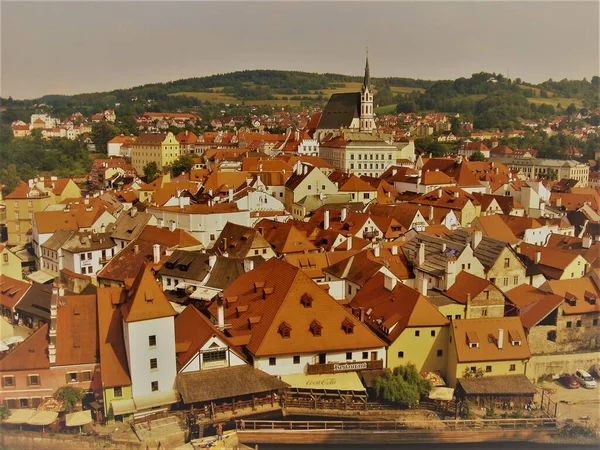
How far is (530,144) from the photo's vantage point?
86.5 m

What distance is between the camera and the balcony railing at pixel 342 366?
16.8m

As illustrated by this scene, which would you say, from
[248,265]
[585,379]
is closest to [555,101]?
[585,379]

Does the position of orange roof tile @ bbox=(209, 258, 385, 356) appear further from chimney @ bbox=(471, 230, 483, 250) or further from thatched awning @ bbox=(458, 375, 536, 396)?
chimney @ bbox=(471, 230, 483, 250)

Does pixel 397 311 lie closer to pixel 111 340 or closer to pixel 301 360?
pixel 301 360

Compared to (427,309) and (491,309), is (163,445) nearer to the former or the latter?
(427,309)

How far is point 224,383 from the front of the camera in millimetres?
15609

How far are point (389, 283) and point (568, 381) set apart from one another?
644cm

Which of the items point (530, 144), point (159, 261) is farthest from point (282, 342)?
point (530, 144)

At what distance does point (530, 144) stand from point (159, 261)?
73218 millimetres

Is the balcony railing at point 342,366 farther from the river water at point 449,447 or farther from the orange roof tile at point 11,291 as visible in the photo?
the orange roof tile at point 11,291

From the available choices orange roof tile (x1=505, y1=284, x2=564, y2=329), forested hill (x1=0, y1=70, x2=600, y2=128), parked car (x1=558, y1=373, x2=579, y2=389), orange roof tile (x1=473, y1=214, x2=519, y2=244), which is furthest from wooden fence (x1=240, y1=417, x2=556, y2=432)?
forested hill (x1=0, y1=70, x2=600, y2=128)

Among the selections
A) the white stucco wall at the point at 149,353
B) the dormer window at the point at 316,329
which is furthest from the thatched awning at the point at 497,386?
the white stucco wall at the point at 149,353

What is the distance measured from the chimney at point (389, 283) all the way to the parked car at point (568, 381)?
6056 mm

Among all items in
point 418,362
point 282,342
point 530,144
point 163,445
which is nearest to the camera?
point 163,445
